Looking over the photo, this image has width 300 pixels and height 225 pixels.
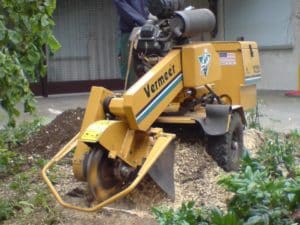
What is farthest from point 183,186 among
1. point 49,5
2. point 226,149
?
point 49,5

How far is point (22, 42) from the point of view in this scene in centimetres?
566

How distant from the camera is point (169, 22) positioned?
5.79 m

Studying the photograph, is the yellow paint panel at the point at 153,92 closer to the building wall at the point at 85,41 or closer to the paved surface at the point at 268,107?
the paved surface at the point at 268,107

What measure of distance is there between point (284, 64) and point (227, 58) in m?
7.61

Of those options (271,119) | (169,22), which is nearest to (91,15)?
(271,119)

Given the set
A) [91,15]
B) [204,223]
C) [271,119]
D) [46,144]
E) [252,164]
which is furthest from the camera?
[91,15]

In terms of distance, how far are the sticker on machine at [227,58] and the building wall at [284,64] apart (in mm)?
7188

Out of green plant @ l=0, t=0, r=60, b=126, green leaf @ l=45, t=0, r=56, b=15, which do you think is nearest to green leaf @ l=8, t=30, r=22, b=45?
green plant @ l=0, t=0, r=60, b=126

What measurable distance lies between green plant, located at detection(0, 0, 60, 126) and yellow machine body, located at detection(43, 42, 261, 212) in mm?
644

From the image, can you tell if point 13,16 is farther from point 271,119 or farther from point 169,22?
point 271,119

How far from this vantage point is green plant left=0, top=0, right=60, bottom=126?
5.39 meters

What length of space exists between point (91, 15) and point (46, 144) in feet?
24.4

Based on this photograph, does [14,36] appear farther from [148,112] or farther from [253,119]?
[253,119]

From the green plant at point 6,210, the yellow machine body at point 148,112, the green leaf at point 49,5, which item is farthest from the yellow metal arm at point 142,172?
the green leaf at point 49,5
